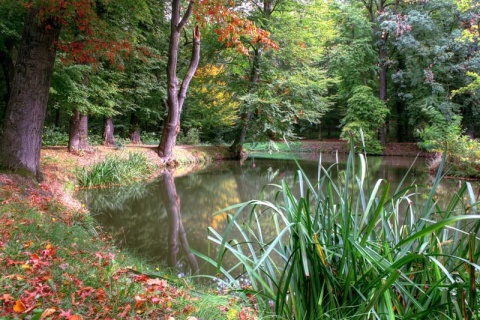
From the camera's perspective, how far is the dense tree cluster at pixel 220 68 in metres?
5.12

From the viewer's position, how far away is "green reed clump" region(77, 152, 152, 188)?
786 centimetres

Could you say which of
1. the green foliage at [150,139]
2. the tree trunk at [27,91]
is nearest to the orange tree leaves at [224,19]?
the tree trunk at [27,91]

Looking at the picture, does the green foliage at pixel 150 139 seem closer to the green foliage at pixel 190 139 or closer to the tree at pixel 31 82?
the green foliage at pixel 190 139

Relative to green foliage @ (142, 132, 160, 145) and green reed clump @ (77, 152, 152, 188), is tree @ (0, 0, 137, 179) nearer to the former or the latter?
green reed clump @ (77, 152, 152, 188)

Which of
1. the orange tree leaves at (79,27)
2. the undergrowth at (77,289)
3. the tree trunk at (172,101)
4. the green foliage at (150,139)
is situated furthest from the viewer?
the green foliage at (150,139)

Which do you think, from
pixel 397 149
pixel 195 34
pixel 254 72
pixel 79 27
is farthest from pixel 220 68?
pixel 397 149

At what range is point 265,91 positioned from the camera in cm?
1414

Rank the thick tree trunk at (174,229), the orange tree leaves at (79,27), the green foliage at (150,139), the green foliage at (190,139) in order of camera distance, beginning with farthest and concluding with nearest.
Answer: the green foliage at (190,139) → the green foliage at (150,139) → the orange tree leaves at (79,27) → the thick tree trunk at (174,229)

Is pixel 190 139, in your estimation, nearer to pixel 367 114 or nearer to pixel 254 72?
pixel 254 72

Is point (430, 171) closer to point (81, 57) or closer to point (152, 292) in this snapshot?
point (81, 57)

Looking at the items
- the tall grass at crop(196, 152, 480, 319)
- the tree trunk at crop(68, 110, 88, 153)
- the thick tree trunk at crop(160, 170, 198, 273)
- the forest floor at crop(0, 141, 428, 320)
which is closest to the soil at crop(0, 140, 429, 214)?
the tree trunk at crop(68, 110, 88, 153)

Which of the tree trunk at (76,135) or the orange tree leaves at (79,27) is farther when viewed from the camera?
the tree trunk at (76,135)

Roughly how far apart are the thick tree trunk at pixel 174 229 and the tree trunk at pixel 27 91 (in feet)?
7.81

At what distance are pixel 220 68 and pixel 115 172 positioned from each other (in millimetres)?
9626
